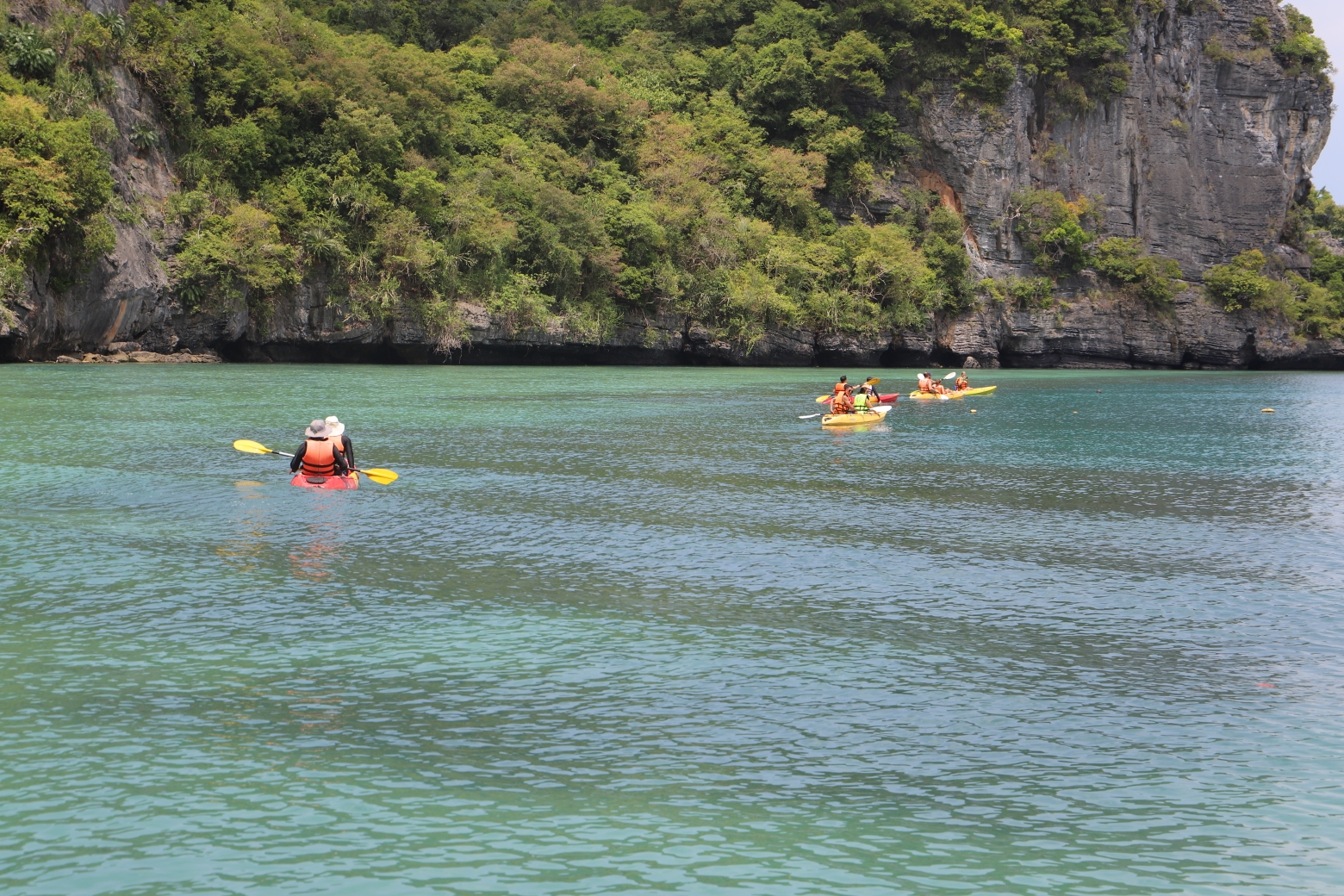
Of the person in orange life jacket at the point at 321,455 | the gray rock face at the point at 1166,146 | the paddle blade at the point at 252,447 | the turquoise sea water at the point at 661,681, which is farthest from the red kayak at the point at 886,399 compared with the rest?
the gray rock face at the point at 1166,146

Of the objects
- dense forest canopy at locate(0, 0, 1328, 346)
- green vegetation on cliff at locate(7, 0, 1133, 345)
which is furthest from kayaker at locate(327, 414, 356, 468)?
green vegetation on cliff at locate(7, 0, 1133, 345)

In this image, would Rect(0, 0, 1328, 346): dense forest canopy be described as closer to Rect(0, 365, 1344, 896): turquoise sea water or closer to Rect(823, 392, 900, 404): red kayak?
Rect(823, 392, 900, 404): red kayak

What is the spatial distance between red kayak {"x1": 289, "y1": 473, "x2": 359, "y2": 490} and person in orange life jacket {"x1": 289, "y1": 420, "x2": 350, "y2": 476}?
0.27 ft

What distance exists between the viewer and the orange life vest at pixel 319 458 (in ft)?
53.9

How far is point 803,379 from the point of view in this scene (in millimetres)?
48375

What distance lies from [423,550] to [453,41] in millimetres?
64281

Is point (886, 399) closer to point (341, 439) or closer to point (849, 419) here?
point (849, 419)

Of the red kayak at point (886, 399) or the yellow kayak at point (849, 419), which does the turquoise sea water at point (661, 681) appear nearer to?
the yellow kayak at point (849, 419)

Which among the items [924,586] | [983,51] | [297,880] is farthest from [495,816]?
[983,51]

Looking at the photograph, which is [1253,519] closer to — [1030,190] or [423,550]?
[423,550]

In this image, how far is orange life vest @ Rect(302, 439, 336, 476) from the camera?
16.4 metres

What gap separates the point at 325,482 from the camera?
16.5 meters

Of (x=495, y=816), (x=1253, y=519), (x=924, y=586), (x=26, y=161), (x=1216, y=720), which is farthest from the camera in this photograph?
(x=26, y=161)

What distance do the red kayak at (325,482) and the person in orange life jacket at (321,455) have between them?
0.27 feet
